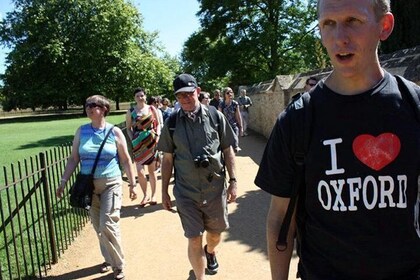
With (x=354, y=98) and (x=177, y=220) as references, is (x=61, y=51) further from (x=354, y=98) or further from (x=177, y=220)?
(x=354, y=98)

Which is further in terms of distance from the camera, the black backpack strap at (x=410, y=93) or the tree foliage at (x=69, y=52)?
the tree foliage at (x=69, y=52)

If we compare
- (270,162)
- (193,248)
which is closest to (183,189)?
(193,248)

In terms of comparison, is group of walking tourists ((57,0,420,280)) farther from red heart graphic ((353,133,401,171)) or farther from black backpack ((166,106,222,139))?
black backpack ((166,106,222,139))

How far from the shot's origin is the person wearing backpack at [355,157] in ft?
4.73

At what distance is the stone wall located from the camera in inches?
187

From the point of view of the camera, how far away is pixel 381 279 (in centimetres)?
145

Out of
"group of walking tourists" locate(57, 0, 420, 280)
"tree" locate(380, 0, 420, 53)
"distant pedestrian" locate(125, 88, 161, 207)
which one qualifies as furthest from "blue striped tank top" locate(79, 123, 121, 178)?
"tree" locate(380, 0, 420, 53)

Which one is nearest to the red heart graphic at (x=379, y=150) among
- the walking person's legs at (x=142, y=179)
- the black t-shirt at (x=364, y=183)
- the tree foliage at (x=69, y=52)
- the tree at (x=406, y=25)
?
the black t-shirt at (x=364, y=183)

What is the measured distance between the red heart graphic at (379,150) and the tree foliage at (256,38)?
3267 cm

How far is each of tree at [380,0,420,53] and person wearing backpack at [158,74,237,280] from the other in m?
6.39

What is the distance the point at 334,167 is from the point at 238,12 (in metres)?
34.1

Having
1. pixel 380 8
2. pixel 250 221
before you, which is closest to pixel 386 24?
pixel 380 8

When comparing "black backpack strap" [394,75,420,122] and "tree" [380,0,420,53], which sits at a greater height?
"tree" [380,0,420,53]

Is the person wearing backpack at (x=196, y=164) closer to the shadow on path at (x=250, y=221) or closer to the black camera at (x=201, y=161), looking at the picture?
the black camera at (x=201, y=161)
